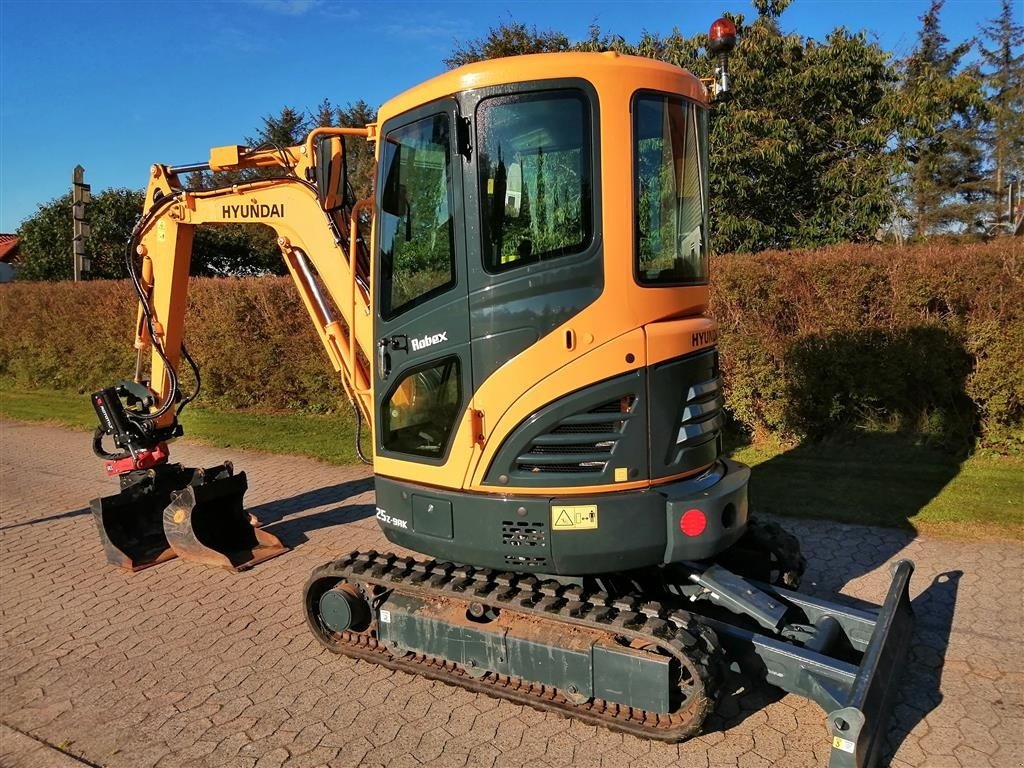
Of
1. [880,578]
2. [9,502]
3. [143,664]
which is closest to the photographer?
[143,664]

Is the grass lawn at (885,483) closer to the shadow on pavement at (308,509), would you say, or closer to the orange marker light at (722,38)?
the shadow on pavement at (308,509)

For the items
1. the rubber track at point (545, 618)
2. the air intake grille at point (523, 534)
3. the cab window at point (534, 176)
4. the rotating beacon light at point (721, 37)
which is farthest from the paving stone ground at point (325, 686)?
the rotating beacon light at point (721, 37)

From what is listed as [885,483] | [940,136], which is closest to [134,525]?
[885,483]

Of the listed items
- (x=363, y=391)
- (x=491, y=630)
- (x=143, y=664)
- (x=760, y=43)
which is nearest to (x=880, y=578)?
(x=491, y=630)

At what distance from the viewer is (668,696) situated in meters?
3.23

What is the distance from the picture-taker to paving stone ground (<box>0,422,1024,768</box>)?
334 cm

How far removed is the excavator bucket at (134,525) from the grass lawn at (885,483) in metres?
3.25

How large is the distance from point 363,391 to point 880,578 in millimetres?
3675

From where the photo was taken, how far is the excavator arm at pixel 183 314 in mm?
4852

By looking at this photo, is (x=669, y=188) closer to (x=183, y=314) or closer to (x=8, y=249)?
(x=183, y=314)

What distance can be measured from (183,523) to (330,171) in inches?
119

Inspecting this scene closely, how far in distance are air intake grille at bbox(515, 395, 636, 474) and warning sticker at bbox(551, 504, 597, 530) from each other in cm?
18

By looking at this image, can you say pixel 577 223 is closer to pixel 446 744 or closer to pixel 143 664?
pixel 446 744

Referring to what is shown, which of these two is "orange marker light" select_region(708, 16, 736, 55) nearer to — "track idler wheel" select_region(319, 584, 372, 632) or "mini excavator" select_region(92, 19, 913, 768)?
"mini excavator" select_region(92, 19, 913, 768)
